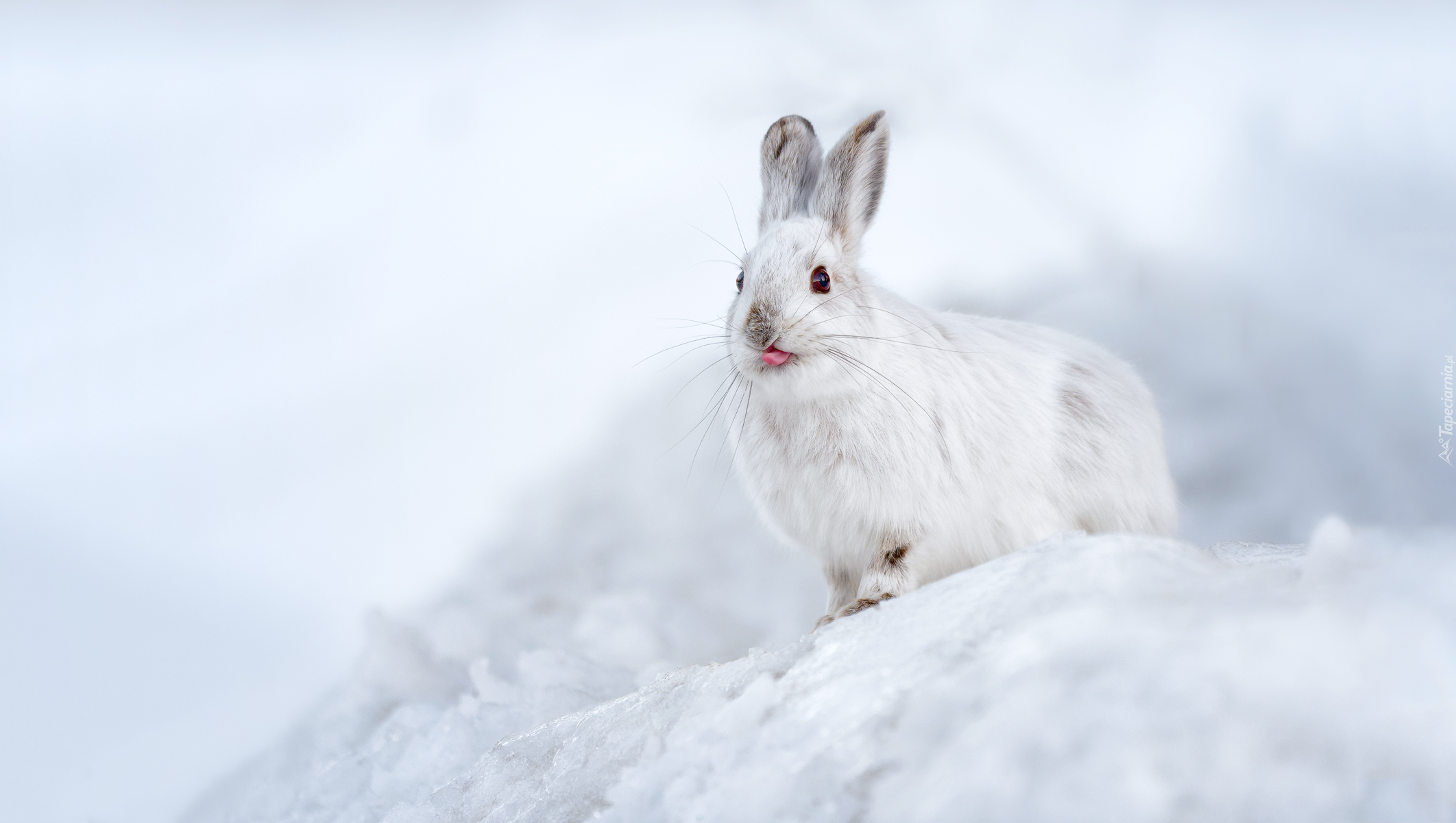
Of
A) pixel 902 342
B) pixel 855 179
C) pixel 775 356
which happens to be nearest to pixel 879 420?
pixel 902 342

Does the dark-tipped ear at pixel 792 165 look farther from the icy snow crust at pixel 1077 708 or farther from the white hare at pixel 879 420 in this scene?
the icy snow crust at pixel 1077 708

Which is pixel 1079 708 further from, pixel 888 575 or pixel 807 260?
pixel 807 260

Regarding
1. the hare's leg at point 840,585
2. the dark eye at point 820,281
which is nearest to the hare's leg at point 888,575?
the hare's leg at point 840,585

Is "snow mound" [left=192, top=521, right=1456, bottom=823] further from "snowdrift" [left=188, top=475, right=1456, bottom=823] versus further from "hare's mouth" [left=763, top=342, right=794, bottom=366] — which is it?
"hare's mouth" [left=763, top=342, right=794, bottom=366]

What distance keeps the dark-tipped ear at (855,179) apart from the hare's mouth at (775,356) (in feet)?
1.57

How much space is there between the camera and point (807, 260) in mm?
2475

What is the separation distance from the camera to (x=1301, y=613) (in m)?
1.58

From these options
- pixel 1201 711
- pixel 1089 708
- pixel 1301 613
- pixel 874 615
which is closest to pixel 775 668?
pixel 874 615

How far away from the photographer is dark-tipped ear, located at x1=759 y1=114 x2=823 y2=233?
2742 millimetres

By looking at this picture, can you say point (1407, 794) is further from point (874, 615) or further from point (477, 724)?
point (477, 724)

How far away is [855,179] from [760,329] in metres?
0.58

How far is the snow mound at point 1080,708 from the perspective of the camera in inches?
55.7

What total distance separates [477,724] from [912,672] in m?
2.29

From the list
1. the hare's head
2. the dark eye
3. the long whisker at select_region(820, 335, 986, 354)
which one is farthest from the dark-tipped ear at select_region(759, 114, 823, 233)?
the long whisker at select_region(820, 335, 986, 354)
